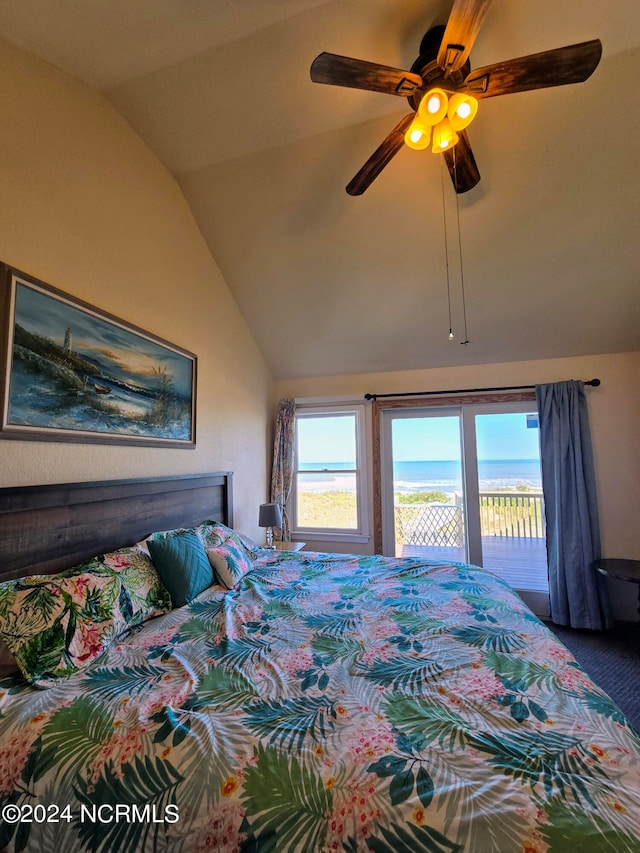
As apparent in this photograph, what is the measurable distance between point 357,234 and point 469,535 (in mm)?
2852

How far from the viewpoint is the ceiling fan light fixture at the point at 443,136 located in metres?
1.45

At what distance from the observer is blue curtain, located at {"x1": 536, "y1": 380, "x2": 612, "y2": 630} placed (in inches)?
115

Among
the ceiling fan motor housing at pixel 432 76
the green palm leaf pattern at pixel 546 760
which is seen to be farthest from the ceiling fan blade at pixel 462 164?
the green palm leaf pattern at pixel 546 760

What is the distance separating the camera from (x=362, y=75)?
1334 mm

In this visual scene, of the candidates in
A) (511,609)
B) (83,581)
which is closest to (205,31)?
(83,581)

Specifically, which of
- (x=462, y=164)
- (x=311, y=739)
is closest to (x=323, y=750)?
(x=311, y=739)

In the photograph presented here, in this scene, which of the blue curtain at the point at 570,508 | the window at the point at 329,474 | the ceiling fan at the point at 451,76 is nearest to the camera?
the ceiling fan at the point at 451,76

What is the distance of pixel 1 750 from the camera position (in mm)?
930

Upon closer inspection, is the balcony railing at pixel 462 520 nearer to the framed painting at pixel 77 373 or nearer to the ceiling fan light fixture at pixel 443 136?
the framed painting at pixel 77 373

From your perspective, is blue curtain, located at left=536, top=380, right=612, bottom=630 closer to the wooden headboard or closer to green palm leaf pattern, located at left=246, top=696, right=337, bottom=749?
green palm leaf pattern, located at left=246, top=696, right=337, bottom=749

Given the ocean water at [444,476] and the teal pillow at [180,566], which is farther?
the ocean water at [444,476]

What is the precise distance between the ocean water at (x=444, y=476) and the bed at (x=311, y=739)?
2049 mm

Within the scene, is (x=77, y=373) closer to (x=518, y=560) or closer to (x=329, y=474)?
(x=329, y=474)

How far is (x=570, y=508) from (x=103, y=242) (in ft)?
12.8
